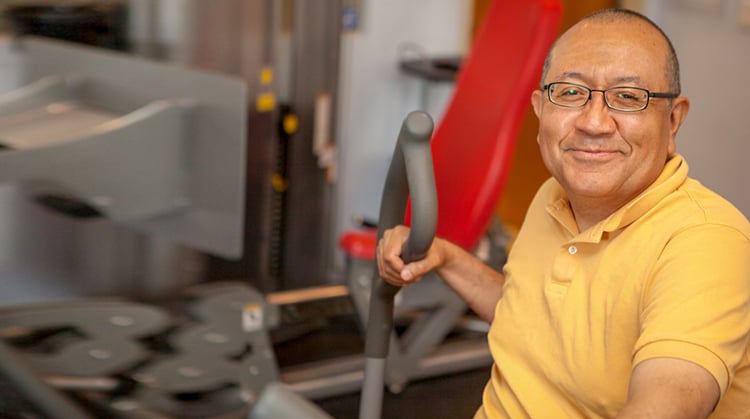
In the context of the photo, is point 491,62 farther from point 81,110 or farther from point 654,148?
point 654,148

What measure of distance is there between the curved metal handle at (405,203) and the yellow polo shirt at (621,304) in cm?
18

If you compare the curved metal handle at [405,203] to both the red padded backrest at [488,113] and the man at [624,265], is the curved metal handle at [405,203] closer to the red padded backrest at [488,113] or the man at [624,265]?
the man at [624,265]

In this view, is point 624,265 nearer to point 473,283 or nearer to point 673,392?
point 673,392

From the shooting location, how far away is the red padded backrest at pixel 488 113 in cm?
315

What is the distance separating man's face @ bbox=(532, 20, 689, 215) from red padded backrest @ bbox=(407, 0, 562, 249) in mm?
1731

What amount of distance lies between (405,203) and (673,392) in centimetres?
62

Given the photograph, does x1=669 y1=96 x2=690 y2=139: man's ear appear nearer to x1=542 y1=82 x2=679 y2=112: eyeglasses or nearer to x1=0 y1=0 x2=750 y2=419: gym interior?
x1=542 y1=82 x2=679 y2=112: eyeglasses

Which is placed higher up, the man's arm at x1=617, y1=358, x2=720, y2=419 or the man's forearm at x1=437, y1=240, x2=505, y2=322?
the man's arm at x1=617, y1=358, x2=720, y2=419

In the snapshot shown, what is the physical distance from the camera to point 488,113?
326cm

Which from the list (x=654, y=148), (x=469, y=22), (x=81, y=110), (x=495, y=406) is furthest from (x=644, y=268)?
(x=469, y=22)

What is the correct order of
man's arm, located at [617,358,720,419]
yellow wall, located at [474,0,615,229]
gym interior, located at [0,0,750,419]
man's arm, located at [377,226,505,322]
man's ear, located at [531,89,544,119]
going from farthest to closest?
yellow wall, located at [474,0,615,229] → gym interior, located at [0,0,750,419] → man's arm, located at [377,226,505,322] → man's ear, located at [531,89,544,119] → man's arm, located at [617,358,720,419]

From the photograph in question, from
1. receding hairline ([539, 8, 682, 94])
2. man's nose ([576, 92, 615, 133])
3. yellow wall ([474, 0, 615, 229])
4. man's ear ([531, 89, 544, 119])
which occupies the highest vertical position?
receding hairline ([539, 8, 682, 94])

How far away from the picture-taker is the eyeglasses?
4.42 ft

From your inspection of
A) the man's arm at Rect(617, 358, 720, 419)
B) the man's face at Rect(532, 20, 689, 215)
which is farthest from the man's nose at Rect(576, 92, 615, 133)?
the man's arm at Rect(617, 358, 720, 419)
